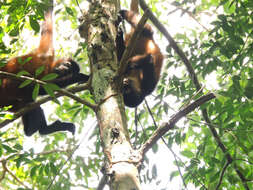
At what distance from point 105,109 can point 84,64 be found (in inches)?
140

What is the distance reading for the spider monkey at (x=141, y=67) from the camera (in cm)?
448

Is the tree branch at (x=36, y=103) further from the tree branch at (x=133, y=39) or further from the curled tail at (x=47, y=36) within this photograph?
the curled tail at (x=47, y=36)

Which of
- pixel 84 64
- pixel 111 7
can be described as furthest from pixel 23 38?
pixel 111 7

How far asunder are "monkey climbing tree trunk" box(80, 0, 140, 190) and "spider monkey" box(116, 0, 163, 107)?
3.21 feet

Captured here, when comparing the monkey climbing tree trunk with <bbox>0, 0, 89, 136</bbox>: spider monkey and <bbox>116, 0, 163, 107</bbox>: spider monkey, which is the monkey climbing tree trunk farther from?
<bbox>116, 0, 163, 107</bbox>: spider monkey

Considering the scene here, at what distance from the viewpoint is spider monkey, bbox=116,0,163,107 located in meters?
4.48

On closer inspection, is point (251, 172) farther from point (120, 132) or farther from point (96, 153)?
point (96, 153)

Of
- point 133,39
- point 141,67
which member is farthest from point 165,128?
point 141,67

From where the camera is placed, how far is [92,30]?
3.13m

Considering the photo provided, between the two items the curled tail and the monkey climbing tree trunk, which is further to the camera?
the curled tail

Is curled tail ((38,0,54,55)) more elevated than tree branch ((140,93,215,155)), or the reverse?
curled tail ((38,0,54,55))

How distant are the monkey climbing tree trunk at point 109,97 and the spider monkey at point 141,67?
0.98m

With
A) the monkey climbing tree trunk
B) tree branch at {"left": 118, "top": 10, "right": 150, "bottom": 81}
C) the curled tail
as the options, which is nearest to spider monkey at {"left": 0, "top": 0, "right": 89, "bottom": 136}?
the curled tail

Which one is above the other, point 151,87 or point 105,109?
point 151,87
